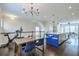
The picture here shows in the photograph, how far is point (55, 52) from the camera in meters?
2.25

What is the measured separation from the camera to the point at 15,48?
220cm

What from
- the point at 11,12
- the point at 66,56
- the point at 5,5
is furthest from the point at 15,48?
the point at 66,56

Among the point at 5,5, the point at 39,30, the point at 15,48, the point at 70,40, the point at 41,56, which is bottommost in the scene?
the point at 41,56

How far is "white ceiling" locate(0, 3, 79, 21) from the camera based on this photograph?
2201 millimetres

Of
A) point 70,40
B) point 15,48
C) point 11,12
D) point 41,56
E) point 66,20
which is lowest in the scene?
point 41,56

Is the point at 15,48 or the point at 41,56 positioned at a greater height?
the point at 15,48

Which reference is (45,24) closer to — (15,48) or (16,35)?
(16,35)

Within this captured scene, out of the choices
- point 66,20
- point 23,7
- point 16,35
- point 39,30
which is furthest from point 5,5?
point 66,20

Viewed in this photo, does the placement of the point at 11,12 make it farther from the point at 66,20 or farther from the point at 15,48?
the point at 66,20

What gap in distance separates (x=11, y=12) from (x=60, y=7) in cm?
97

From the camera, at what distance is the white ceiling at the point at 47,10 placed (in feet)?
7.22

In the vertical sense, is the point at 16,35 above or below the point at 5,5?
below

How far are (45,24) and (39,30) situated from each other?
0.55 ft

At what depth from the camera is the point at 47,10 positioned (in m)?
2.21
